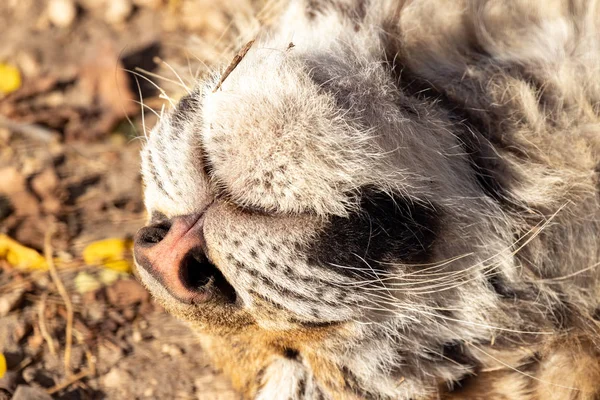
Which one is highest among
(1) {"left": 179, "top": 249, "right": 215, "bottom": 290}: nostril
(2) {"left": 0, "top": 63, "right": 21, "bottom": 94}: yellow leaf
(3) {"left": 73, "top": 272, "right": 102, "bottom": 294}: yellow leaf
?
(1) {"left": 179, "top": 249, "right": 215, "bottom": 290}: nostril

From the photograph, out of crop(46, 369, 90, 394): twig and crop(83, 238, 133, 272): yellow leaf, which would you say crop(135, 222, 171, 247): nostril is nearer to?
crop(46, 369, 90, 394): twig

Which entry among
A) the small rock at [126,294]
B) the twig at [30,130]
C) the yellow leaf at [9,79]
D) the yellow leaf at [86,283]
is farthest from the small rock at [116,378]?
the yellow leaf at [9,79]

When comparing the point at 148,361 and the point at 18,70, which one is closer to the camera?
the point at 148,361

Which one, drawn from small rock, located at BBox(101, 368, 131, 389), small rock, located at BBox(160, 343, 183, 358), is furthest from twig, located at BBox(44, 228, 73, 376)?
small rock, located at BBox(160, 343, 183, 358)

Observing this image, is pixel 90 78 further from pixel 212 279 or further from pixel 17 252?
pixel 212 279

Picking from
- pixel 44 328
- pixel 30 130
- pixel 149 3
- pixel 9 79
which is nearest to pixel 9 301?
pixel 44 328

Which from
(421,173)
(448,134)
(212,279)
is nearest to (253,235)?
(212,279)

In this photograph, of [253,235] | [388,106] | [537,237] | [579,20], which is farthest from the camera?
[579,20]

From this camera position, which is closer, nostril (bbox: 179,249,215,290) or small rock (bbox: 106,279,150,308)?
A: nostril (bbox: 179,249,215,290)
